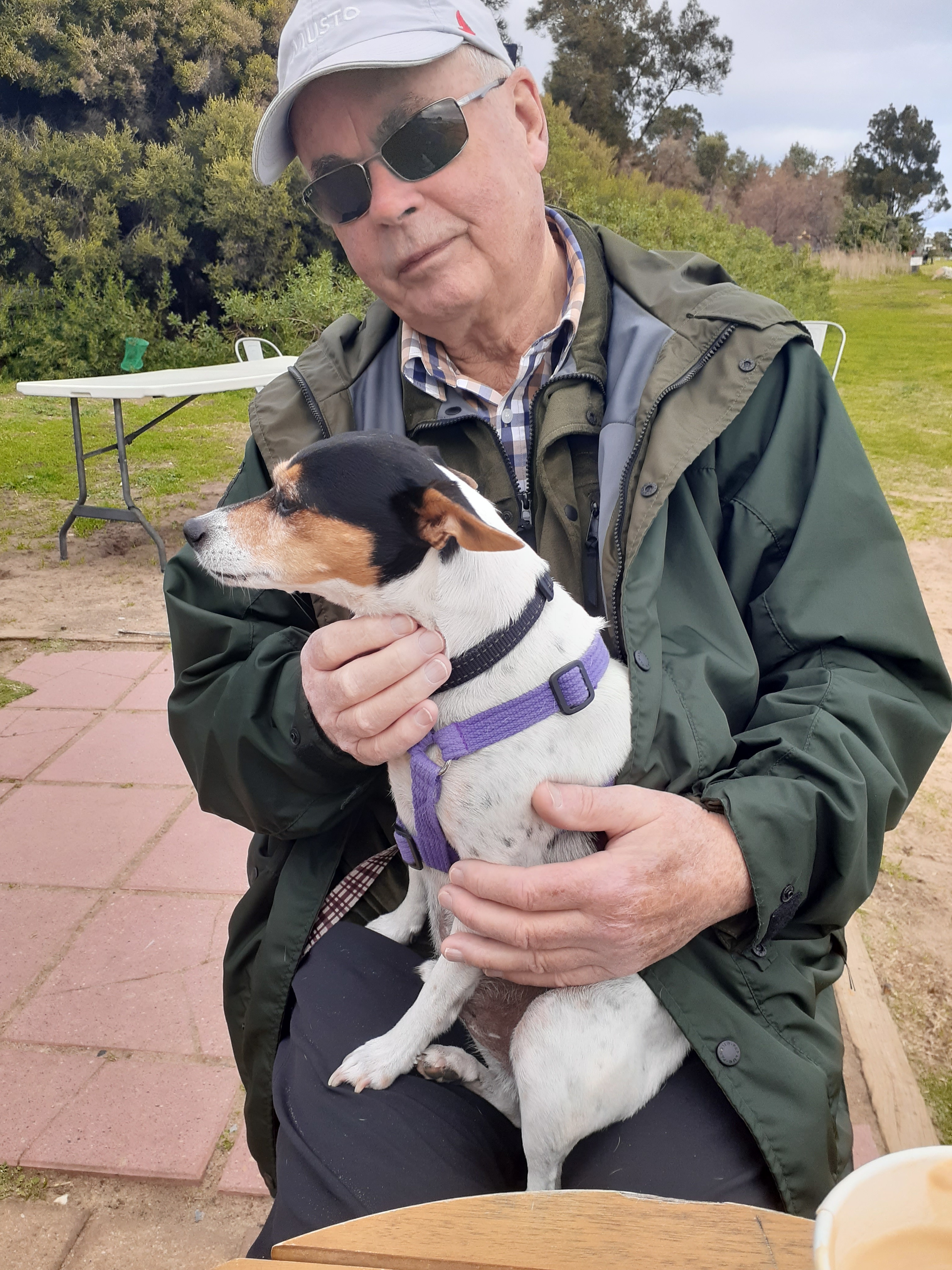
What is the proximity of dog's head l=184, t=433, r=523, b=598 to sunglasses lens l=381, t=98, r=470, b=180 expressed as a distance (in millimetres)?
473

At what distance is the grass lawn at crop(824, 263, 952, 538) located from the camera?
299 inches

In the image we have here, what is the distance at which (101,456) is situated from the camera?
8594 mm

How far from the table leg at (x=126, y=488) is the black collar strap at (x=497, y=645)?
482 cm

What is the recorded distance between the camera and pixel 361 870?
1.73m

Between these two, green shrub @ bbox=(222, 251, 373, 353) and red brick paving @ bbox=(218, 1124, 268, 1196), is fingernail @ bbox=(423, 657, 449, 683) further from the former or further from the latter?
green shrub @ bbox=(222, 251, 373, 353)

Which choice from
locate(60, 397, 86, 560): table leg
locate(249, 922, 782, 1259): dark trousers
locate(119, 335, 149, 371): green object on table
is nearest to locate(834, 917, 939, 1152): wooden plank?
locate(249, 922, 782, 1259): dark trousers

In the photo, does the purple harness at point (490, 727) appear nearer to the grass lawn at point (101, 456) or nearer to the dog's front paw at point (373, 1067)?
the dog's front paw at point (373, 1067)

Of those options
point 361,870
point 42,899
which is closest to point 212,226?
point 42,899

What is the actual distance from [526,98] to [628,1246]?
70.9 inches

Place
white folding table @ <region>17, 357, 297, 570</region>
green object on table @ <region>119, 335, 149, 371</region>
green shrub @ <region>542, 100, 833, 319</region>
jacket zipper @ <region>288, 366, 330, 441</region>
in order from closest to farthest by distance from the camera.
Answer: jacket zipper @ <region>288, 366, 330, 441</region> → white folding table @ <region>17, 357, 297, 570</region> → green object on table @ <region>119, 335, 149, 371</region> → green shrub @ <region>542, 100, 833, 319</region>

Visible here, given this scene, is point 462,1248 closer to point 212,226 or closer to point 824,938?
point 824,938

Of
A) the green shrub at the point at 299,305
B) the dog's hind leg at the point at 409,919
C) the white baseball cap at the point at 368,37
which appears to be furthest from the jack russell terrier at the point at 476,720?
the green shrub at the point at 299,305

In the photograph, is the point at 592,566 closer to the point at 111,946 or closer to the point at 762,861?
the point at 762,861

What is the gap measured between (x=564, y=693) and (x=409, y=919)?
1.86ft
